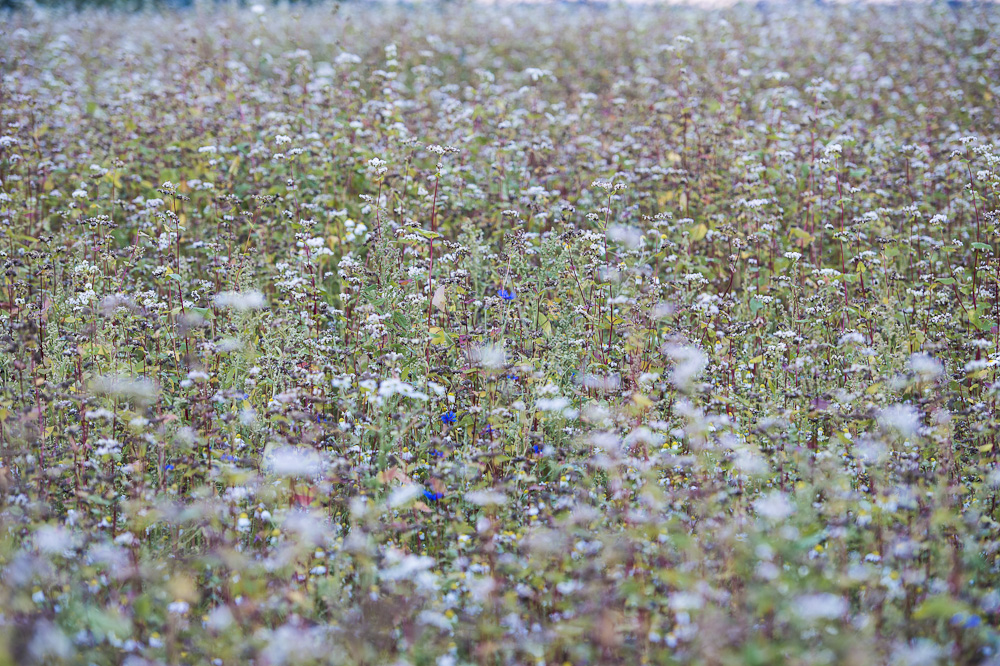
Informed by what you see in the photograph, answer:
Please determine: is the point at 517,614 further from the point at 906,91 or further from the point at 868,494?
the point at 906,91

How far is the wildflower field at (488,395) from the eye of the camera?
2676mm

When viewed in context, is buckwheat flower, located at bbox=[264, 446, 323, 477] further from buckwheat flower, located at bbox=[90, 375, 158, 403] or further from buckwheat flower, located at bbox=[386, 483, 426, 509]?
buckwheat flower, located at bbox=[90, 375, 158, 403]

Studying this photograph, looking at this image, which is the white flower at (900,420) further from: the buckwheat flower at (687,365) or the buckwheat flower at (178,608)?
A: the buckwheat flower at (178,608)

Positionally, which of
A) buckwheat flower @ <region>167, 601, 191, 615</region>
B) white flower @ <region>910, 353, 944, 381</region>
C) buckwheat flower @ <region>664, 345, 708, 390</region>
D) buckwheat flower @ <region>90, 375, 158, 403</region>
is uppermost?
white flower @ <region>910, 353, 944, 381</region>

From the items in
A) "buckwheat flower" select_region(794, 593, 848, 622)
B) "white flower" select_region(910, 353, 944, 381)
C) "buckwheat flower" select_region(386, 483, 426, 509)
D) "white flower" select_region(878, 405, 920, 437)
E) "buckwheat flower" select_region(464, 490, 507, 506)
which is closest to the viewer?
"buckwheat flower" select_region(794, 593, 848, 622)

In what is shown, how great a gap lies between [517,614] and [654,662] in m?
0.51

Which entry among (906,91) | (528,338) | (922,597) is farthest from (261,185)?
(906,91)

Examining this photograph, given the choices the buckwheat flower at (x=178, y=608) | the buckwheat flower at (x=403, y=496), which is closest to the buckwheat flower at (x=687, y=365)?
the buckwheat flower at (x=403, y=496)

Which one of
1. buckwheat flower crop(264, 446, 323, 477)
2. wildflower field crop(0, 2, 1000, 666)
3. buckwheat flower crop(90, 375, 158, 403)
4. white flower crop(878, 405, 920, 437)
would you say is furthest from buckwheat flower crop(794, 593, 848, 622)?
buckwheat flower crop(90, 375, 158, 403)

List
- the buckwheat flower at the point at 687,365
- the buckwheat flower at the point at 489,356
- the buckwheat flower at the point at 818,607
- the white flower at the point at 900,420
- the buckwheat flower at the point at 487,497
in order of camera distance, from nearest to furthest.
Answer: the buckwheat flower at the point at 818,607 → the buckwheat flower at the point at 487,497 → the white flower at the point at 900,420 → the buckwheat flower at the point at 687,365 → the buckwheat flower at the point at 489,356

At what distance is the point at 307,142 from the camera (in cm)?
679

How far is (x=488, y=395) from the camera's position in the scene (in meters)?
4.01

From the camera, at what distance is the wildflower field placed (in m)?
2.68

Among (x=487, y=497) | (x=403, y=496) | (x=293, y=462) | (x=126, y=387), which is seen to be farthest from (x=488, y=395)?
(x=126, y=387)
